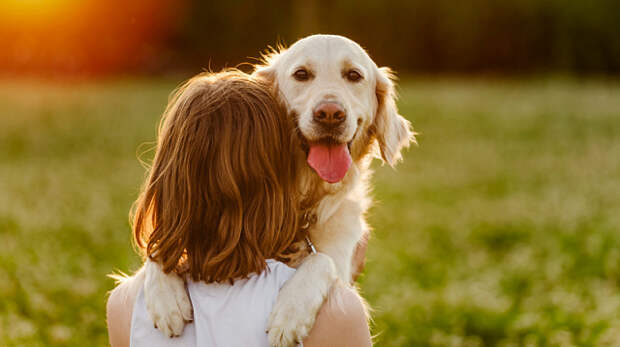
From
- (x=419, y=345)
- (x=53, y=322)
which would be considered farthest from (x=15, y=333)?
(x=419, y=345)

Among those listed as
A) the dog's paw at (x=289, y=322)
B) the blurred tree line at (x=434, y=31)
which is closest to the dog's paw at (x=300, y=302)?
the dog's paw at (x=289, y=322)

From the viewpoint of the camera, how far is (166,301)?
2.04 meters

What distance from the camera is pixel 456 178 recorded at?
1098cm

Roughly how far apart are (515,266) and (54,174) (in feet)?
25.1

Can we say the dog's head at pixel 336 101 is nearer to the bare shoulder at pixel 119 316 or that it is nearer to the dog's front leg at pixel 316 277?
the dog's front leg at pixel 316 277

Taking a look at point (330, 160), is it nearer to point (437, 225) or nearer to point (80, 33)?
point (437, 225)

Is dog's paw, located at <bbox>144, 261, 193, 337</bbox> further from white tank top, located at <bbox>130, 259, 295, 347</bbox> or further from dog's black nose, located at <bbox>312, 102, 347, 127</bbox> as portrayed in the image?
dog's black nose, located at <bbox>312, 102, 347, 127</bbox>

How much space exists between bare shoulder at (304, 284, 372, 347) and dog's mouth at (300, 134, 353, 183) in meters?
0.92

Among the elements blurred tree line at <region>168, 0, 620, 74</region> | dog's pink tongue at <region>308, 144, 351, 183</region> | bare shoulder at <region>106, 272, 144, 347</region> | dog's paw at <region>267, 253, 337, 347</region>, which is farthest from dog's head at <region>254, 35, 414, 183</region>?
blurred tree line at <region>168, 0, 620, 74</region>

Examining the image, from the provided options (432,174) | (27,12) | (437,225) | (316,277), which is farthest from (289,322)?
(27,12)

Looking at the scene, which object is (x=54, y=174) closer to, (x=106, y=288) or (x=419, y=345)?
(x=106, y=288)

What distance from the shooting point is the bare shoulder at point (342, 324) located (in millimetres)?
1852

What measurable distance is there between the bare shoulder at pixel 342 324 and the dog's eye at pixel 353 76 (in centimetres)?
139

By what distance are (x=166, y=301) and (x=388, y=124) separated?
1668 millimetres
